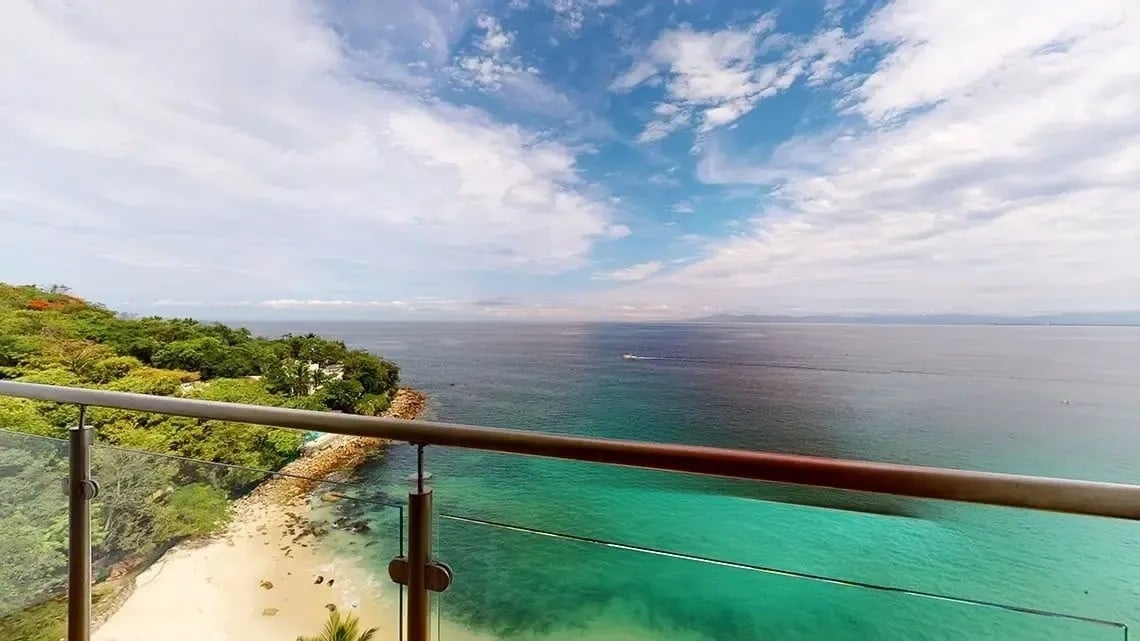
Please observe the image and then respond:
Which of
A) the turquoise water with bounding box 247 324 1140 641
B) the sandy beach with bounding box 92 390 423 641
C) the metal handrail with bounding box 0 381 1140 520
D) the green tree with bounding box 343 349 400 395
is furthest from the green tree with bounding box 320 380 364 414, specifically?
the metal handrail with bounding box 0 381 1140 520

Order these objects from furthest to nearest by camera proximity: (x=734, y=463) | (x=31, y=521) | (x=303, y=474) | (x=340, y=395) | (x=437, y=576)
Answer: (x=340, y=395), (x=31, y=521), (x=303, y=474), (x=437, y=576), (x=734, y=463)

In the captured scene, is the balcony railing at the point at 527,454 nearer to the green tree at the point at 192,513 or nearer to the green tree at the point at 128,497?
the green tree at the point at 128,497

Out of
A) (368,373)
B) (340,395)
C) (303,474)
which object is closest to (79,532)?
(303,474)

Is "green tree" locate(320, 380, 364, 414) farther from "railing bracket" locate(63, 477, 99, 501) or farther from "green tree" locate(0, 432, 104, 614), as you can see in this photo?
"railing bracket" locate(63, 477, 99, 501)

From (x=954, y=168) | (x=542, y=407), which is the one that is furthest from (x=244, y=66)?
(x=954, y=168)

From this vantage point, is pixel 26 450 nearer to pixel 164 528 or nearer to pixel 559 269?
pixel 164 528

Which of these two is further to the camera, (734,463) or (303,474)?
(303,474)

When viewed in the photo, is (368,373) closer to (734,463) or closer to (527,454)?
(527,454)

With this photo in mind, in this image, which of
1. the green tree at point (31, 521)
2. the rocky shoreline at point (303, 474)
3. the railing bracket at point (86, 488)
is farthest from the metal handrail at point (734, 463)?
the green tree at point (31, 521)
